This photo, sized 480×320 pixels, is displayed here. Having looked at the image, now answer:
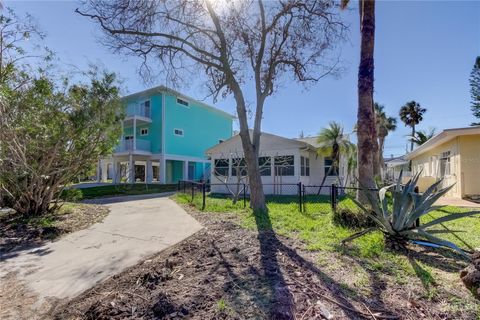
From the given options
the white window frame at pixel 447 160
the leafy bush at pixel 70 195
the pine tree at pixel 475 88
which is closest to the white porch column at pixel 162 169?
the leafy bush at pixel 70 195

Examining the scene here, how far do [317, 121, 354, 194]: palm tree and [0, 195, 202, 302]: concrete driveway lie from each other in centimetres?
1048

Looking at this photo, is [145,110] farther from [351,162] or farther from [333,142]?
[351,162]

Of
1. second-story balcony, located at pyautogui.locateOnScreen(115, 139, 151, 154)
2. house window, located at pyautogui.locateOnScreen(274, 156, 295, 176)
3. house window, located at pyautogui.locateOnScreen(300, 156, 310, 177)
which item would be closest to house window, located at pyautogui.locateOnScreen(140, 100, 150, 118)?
second-story balcony, located at pyautogui.locateOnScreen(115, 139, 151, 154)

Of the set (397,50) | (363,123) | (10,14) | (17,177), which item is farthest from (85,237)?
(397,50)

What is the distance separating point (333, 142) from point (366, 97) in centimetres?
808

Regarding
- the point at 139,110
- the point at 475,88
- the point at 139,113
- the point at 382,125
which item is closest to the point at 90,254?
the point at 139,113

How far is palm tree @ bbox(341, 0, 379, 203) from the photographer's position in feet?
24.1

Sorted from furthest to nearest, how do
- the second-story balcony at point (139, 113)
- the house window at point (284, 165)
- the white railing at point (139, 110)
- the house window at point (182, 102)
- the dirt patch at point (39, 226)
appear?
the house window at point (182, 102), the white railing at point (139, 110), the second-story balcony at point (139, 113), the house window at point (284, 165), the dirt patch at point (39, 226)

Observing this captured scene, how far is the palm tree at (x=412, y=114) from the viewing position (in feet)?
106

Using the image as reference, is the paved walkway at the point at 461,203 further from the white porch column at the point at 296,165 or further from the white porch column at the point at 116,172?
the white porch column at the point at 116,172

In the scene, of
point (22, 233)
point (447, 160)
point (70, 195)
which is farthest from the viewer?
point (447, 160)

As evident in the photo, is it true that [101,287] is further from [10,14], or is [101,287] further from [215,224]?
[10,14]

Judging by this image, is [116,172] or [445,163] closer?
[445,163]

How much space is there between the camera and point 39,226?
692cm
